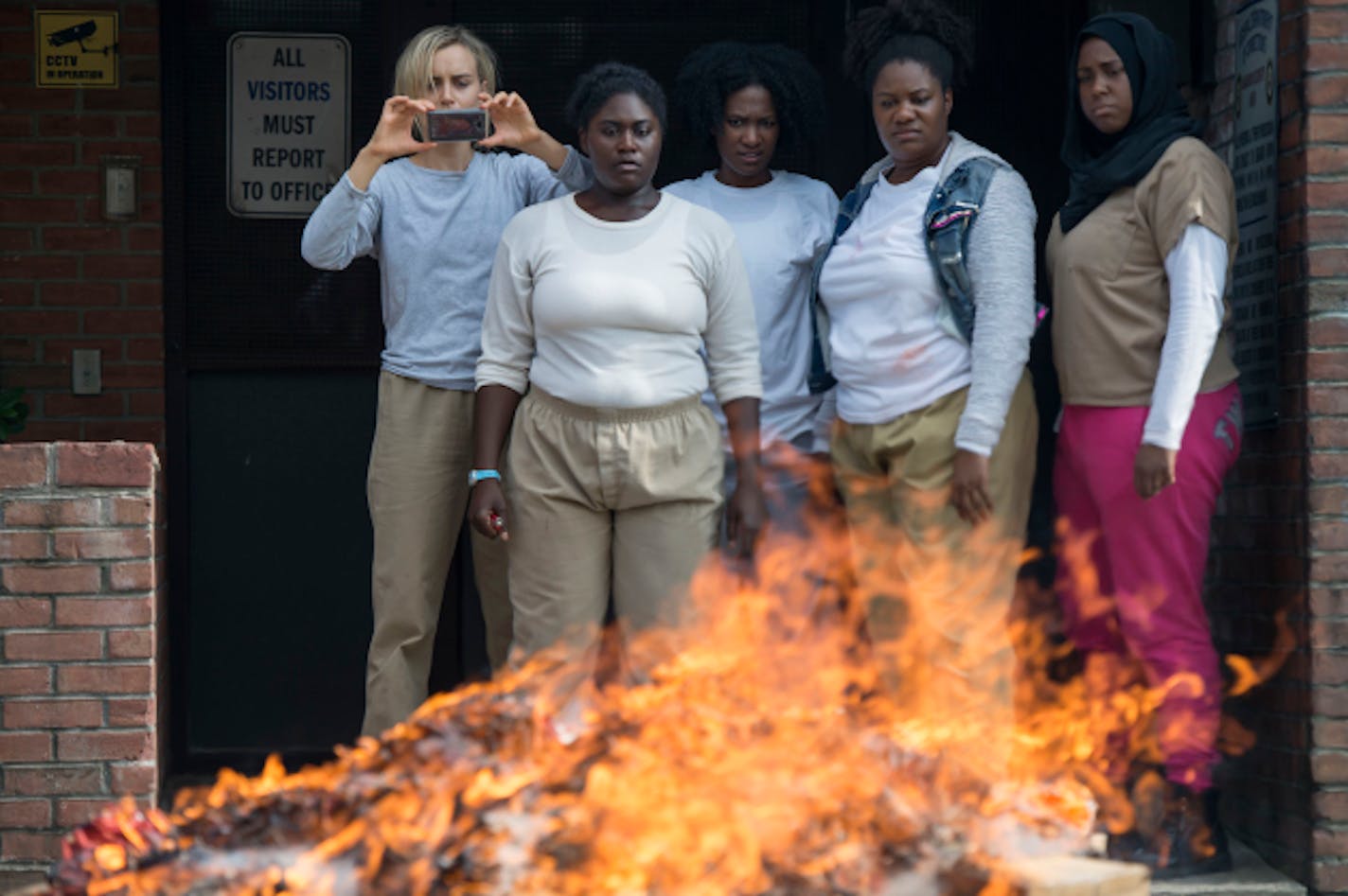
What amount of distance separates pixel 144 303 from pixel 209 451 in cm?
54

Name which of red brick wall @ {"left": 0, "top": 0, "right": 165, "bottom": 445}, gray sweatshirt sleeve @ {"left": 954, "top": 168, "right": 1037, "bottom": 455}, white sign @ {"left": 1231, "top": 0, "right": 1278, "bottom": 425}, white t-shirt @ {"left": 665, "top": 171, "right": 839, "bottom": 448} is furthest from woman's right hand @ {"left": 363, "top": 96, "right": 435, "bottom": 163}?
white sign @ {"left": 1231, "top": 0, "right": 1278, "bottom": 425}

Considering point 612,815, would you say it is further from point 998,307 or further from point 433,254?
point 433,254

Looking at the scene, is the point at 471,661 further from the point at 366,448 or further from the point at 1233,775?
the point at 1233,775

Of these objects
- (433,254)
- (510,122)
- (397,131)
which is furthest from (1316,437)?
(397,131)

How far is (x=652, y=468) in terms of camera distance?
450 centimetres

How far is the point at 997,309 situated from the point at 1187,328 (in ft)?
1.59

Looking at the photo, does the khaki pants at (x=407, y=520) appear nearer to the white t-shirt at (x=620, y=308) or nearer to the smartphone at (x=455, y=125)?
the white t-shirt at (x=620, y=308)

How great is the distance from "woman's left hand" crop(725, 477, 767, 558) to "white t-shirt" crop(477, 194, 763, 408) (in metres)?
0.26

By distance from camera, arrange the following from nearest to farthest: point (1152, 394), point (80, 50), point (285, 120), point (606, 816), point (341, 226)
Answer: point (606, 816), point (1152, 394), point (341, 226), point (80, 50), point (285, 120)

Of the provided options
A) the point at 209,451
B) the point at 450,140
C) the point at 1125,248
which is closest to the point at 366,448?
the point at 209,451

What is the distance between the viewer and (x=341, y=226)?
15.6 ft

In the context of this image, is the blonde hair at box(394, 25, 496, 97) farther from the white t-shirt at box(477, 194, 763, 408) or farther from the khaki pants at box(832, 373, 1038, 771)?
the khaki pants at box(832, 373, 1038, 771)

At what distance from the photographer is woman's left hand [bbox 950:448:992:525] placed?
14.7 feet

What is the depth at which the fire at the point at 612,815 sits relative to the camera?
3.09 m
